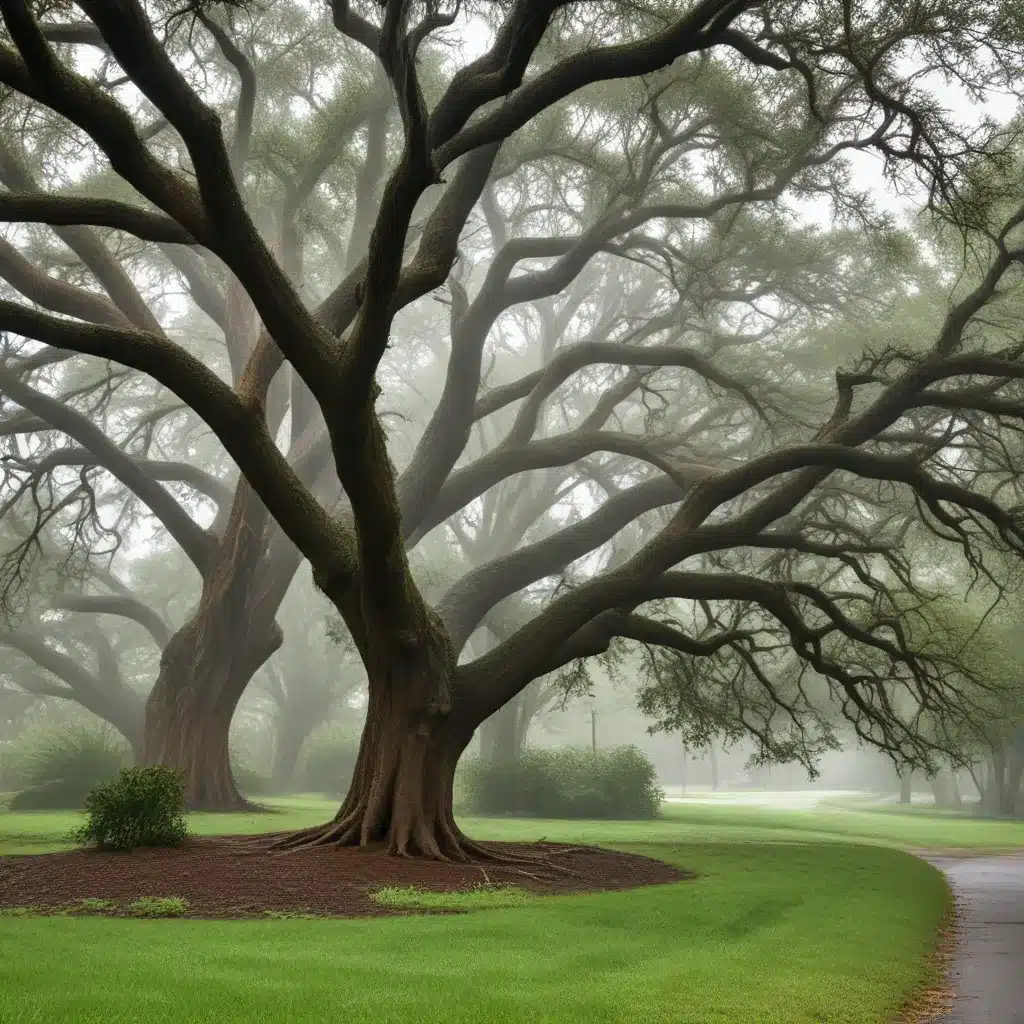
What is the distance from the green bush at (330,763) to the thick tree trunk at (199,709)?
60.0 feet

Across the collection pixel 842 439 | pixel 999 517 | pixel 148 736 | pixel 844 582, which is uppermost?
pixel 844 582

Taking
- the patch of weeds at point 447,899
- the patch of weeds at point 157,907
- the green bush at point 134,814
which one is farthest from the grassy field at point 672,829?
the patch of weeds at point 447,899

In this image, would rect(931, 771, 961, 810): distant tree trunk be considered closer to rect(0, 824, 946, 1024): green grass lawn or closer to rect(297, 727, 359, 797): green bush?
rect(297, 727, 359, 797): green bush

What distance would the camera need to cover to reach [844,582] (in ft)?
132

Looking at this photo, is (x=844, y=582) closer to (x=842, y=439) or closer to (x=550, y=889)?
(x=842, y=439)

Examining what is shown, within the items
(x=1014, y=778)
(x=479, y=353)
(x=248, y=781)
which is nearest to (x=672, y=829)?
(x=479, y=353)

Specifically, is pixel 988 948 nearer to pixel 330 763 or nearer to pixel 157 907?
pixel 157 907

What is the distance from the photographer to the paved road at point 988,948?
724 cm

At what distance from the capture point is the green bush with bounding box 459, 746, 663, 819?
30.6 m

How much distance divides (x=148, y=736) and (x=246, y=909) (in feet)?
50.1

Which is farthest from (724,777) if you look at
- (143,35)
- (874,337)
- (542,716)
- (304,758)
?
(143,35)

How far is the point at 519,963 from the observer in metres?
7.33

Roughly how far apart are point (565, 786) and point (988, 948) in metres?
21.4

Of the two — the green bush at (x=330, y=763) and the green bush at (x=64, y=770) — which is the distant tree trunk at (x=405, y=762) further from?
the green bush at (x=330, y=763)
